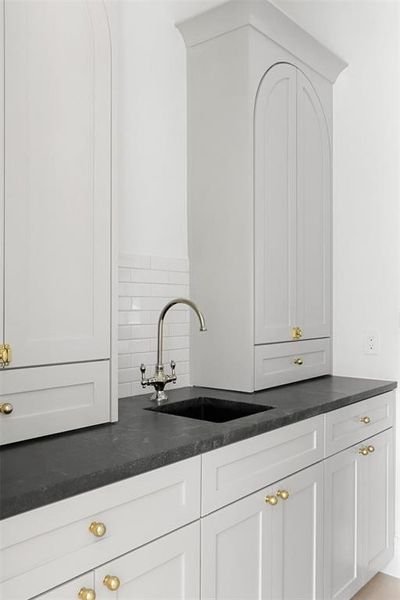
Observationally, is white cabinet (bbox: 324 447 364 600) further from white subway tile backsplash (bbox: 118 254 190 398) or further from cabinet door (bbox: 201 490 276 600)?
white subway tile backsplash (bbox: 118 254 190 398)

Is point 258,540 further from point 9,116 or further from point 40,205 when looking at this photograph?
point 9,116

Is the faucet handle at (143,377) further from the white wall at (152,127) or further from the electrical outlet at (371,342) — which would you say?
the electrical outlet at (371,342)

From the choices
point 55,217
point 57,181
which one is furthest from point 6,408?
point 57,181

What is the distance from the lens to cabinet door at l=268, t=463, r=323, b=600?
1.81 m

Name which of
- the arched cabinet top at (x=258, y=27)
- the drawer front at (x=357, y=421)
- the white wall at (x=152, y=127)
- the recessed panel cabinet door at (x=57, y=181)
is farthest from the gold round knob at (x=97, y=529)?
the arched cabinet top at (x=258, y=27)

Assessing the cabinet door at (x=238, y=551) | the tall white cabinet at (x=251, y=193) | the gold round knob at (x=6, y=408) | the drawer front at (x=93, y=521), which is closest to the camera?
the drawer front at (x=93, y=521)

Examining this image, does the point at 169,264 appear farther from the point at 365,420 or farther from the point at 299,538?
the point at 299,538

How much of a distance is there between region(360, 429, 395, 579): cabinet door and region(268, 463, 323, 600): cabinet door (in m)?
0.41

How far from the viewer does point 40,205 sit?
1.50 m

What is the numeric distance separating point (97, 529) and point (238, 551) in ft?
1.99

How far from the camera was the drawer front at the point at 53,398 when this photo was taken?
144 centimetres

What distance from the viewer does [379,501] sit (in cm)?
245

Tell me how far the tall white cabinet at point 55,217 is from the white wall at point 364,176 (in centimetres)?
138

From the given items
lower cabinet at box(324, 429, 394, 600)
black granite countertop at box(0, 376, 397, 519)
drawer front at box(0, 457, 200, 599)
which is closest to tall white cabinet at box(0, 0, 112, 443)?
black granite countertop at box(0, 376, 397, 519)
